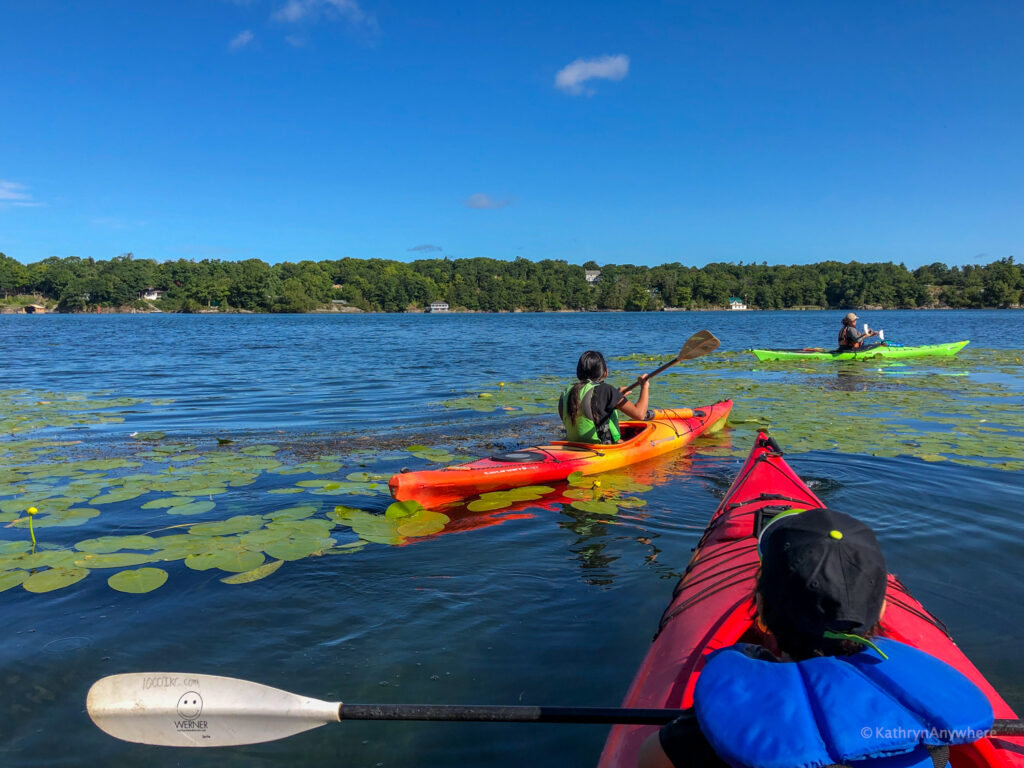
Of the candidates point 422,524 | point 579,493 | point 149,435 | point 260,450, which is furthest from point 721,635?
point 149,435

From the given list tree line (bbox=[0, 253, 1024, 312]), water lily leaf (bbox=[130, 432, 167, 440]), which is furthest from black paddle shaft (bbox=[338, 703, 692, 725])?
tree line (bbox=[0, 253, 1024, 312])

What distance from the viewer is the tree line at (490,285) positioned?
102 metres

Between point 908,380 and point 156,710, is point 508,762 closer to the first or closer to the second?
point 156,710

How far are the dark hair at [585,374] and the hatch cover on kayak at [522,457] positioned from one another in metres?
0.65

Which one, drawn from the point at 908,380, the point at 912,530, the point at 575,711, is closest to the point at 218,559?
→ the point at 575,711

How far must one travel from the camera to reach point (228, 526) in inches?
191

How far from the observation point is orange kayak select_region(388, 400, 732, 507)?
550 centimetres

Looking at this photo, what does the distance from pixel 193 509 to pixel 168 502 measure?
0.35 meters

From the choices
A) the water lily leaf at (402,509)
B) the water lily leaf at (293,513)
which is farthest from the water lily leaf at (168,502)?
the water lily leaf at (402,509)

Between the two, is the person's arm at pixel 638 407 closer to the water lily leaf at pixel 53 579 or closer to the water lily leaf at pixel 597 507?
the water lily leaf at pixel 597 507

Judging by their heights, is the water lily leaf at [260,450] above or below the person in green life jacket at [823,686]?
below

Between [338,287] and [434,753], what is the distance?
130088mm

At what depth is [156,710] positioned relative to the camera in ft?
7.55

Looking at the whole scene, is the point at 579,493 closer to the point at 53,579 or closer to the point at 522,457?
the point at 522,457
